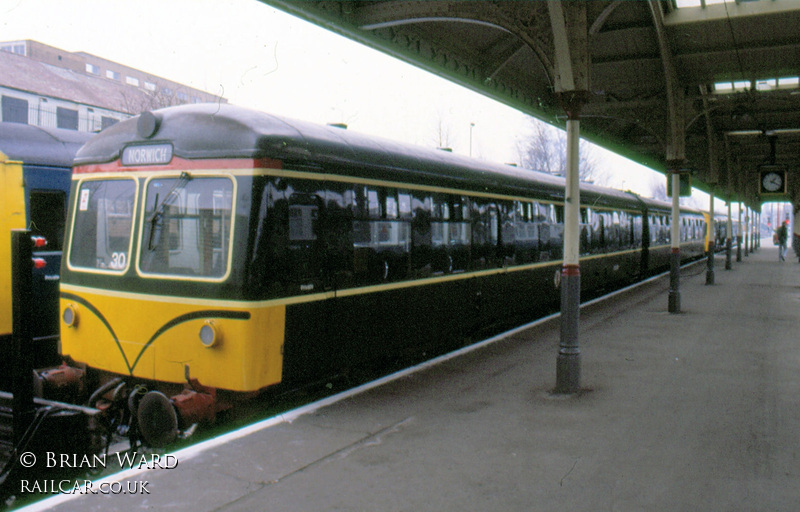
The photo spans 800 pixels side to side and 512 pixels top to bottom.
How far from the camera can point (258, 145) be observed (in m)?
5.75

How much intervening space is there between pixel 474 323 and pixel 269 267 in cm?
469

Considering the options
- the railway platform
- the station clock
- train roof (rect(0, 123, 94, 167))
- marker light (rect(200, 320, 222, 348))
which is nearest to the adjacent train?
marker light (rect(200, 320, 222, 348))

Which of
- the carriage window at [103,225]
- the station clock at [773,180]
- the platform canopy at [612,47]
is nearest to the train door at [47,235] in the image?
the carriage window at [103,225]

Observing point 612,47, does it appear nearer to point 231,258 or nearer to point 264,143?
point 264,143

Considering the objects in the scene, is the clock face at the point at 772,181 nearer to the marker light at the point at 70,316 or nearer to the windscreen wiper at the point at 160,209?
the windscreen wiper at the point at 160,209

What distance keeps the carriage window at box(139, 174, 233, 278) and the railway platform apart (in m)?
1.54

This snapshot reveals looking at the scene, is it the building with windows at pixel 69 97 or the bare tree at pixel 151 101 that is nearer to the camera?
the bare tree at pixel 151 101

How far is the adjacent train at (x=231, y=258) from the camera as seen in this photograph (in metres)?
5.73

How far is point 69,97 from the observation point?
36.6 m

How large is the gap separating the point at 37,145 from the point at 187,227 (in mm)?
4437

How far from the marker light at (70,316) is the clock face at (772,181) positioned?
14.4 m

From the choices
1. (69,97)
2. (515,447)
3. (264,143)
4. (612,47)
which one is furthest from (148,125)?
(69,97)

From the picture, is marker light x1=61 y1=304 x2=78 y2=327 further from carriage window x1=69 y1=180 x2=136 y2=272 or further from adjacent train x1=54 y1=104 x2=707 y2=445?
carriage window x1=69 y1=180 x2=136 y2=272

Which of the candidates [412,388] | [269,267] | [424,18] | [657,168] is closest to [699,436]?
[412,388]
